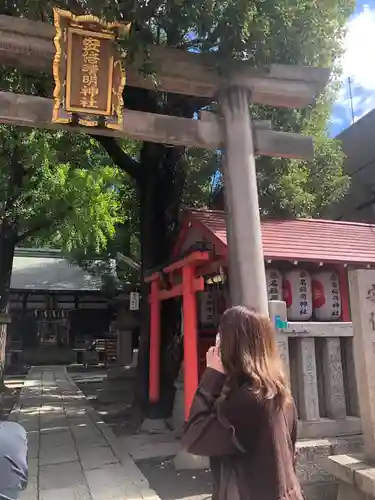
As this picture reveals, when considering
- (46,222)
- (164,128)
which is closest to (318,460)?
(164,128)

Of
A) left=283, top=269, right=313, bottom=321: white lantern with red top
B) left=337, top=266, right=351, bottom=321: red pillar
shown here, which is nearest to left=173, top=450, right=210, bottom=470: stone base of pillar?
left=283, top=269, right=313, bottom=321: white lantern with red top

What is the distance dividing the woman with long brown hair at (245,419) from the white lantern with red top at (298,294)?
4.34 m

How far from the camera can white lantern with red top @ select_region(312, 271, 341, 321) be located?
6320 mm

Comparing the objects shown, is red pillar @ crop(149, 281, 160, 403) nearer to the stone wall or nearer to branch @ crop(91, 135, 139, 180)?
branch @ crop(91, 135, 139, 180)

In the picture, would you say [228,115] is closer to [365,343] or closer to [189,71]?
[189,71]

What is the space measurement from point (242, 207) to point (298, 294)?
1639mm

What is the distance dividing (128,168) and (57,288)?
13.4 meters

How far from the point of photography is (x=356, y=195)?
18047 mm

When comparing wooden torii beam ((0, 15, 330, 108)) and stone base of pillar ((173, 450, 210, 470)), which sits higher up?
wooden torii beam ((0, 15, 330, 108))

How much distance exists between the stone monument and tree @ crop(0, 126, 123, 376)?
28.4 ft

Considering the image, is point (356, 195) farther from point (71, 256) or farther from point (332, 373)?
point (332, 373)

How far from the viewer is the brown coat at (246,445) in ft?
5.84

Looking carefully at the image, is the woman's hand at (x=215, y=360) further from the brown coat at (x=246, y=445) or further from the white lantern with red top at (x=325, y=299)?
the white lantern with red top at (x=325, y=299)

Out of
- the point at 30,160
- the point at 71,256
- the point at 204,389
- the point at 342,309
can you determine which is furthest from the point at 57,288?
the point at 204,389
